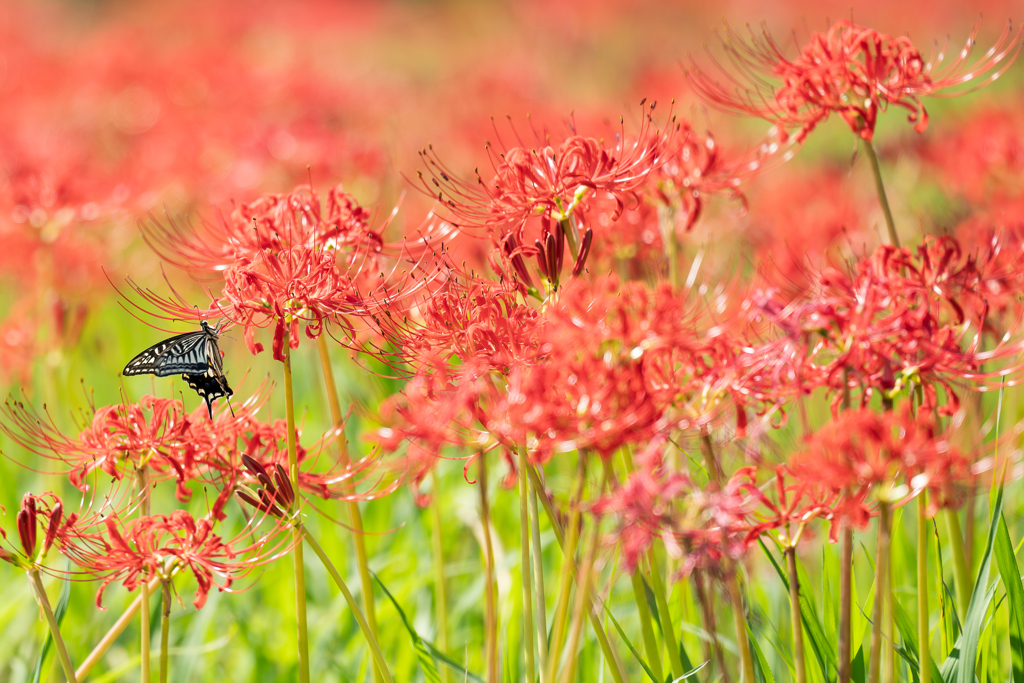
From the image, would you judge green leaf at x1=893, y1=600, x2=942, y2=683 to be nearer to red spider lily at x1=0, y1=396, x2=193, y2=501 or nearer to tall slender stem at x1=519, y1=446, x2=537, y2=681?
tall slender stem at x1=519, y1=446, x2=537, y2=681

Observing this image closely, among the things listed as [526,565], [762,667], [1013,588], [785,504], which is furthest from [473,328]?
[1013,588]

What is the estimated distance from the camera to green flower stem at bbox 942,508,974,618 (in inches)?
67.3

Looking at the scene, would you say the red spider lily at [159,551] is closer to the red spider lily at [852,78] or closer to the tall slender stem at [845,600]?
the tall slender stem at [845,600]

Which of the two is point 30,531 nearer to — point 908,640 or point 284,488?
point 284,488

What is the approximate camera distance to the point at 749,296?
1.38 metres

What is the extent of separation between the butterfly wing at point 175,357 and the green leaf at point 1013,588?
60.1 inches

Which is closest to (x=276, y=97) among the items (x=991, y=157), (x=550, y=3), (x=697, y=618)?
(x=991, y=157)

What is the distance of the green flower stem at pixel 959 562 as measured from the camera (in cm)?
171

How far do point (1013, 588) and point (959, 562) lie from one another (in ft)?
0.47

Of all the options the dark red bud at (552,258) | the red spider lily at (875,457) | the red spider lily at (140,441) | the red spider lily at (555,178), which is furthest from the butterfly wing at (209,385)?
the red spider lily at (875,457)

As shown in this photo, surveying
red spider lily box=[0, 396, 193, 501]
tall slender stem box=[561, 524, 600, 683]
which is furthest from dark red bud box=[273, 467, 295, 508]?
tall slender stem box=[561, 524, 600, 683]

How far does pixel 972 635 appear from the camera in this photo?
1.49m

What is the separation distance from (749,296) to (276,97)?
560cm

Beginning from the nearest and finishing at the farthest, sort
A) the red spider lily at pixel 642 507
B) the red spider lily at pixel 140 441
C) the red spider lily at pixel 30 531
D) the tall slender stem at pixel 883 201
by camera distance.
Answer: the red spider lily at pixel 642 507
the red spider lily at pixel 30 531
the red spider lily at pixel 140 441
the tall slender stem at pixel 883 201
